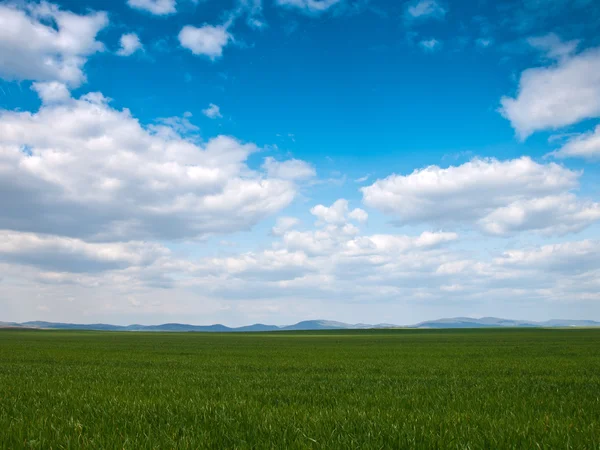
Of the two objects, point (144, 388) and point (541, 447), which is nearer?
point (541, 447)

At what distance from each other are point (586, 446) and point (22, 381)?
1573 cm

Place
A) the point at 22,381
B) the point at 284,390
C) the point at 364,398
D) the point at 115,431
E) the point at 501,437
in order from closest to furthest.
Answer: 1. the point at 501,437
2. the point at 115,431
3. the point at 364,398
4. the point at 284,390
5. the point at 22,381

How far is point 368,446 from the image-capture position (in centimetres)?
547

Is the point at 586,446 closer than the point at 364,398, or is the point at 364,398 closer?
the point at 586,446

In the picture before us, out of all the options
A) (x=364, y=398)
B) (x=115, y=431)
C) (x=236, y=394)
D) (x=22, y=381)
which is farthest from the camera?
(x=22, y=381)

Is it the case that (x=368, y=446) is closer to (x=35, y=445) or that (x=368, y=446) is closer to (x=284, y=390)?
(x=35, y=445)

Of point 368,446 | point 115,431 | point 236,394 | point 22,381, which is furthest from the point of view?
point 22,381

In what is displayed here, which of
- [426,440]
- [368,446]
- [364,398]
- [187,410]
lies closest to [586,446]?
[426,440]

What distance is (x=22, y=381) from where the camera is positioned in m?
13.9

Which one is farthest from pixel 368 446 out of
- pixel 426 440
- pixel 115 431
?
pixel 115 431

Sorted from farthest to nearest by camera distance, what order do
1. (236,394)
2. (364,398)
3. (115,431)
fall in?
(236,394) < (364,398) < (115,431)

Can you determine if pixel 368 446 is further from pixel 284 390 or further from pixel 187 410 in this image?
pixel 284 390

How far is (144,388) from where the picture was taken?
39.5 feet

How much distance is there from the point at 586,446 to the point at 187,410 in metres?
6.62
